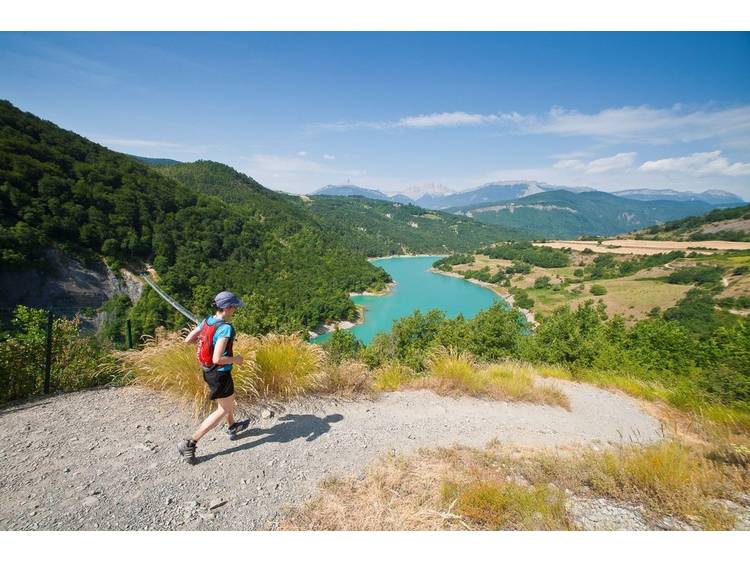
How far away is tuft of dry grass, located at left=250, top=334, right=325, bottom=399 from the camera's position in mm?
4984

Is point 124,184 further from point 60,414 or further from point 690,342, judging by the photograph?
point 690,342

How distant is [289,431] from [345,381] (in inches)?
61.5

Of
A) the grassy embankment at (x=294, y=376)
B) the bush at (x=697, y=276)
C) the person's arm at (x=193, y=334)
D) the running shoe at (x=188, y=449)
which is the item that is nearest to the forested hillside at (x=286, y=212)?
the bush at (x=697, y=276)

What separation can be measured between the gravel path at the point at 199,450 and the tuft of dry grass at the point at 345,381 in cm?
26

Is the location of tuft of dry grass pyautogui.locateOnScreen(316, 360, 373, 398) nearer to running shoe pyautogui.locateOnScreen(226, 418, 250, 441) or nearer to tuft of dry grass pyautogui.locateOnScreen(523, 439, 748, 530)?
running shoe pyautogui.locateOnScreen(226, 418, 250, 441)

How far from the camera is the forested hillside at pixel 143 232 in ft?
145

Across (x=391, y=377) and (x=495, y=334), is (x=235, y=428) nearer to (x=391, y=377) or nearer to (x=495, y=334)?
(x=391, y=377)

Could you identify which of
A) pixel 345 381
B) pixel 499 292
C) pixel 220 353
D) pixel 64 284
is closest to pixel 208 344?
pixel 220 353

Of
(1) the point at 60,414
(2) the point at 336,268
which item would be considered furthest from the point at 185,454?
(2) the point at 336,268

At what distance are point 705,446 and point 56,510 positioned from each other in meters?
6.98

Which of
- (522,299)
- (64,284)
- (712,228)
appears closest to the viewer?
(64,284)

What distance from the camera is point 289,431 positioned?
13.7ft

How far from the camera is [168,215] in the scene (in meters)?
63.9

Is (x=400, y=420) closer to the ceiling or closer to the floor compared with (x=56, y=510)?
closer to the floor
